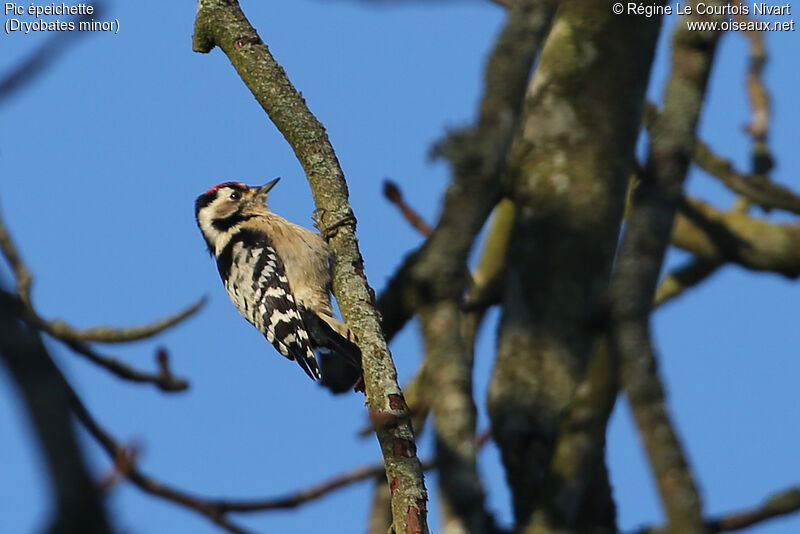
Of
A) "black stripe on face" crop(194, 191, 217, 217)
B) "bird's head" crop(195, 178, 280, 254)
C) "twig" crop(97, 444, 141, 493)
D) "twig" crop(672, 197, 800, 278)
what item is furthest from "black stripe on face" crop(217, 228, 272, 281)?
"twig" crop(97, 444, 141, 493)

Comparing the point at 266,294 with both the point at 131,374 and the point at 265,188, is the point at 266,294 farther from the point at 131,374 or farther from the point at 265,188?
the point at 131,374

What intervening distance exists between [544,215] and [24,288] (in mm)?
1794

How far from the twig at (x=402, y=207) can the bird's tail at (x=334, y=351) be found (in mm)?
635

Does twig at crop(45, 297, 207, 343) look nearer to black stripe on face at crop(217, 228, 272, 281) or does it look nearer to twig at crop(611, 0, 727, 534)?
twig at crop(611, 0, 727, 534)

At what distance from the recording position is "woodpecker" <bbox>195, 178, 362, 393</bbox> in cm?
604

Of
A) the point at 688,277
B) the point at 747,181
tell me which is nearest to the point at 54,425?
the point at 747,181

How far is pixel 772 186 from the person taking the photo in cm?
405

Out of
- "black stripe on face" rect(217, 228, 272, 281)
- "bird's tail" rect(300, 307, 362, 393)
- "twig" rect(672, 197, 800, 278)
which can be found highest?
"black stripe on face" rect(217, 228, 272, 281)

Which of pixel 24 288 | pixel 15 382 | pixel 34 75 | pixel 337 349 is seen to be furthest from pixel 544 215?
pixel 15 382

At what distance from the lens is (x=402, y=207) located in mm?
3566

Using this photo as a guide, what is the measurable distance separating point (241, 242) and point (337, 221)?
282 cm

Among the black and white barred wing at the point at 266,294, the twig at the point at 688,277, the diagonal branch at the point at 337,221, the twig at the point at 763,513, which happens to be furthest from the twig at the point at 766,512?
the black and white barred wing at the point at 266,294

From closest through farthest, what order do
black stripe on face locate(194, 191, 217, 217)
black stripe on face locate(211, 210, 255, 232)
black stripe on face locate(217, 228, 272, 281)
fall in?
black stripe on face locate(217, 228, 272, 281)
black stripe on face locate(211, 210, 255, 232)
black stripe on face locate(194, 191, 217, 217)

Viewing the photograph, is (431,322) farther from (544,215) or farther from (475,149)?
(544,215)
